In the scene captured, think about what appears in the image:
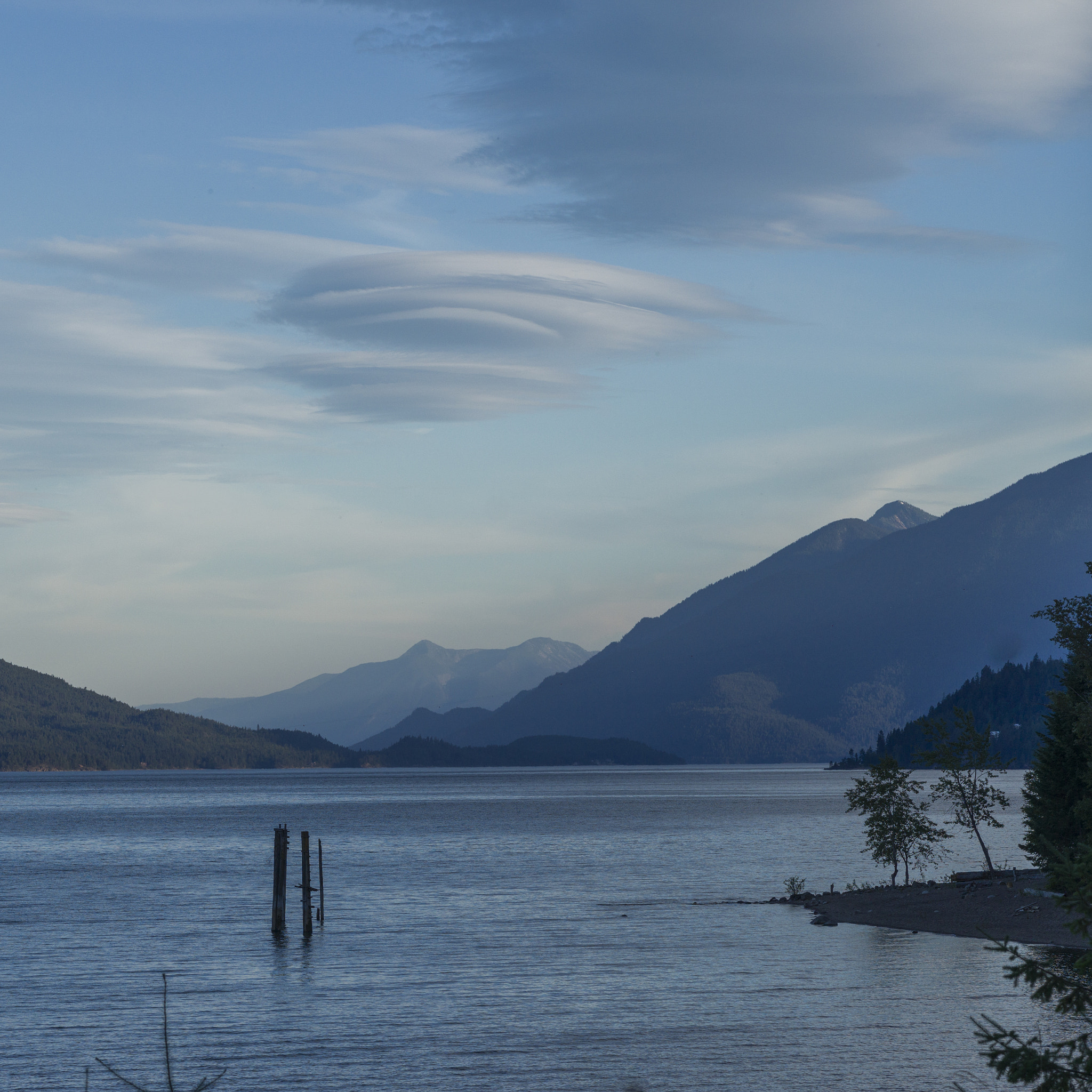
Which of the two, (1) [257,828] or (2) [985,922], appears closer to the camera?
(2) [985,922]

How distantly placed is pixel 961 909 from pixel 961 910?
10.4 inches

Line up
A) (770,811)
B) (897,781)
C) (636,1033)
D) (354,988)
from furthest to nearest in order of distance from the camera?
(770,811) → (897,781) → (354,988) → (636,1033)

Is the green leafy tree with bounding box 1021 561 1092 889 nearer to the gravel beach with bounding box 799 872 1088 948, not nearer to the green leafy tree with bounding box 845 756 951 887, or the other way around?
the gravel beach with bounding box 799 872 1088 948

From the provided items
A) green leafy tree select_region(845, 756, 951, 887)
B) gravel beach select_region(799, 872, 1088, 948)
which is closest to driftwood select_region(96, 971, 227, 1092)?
gravel beach select_region(799, 872, 1088, 948)

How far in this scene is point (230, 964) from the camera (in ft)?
171

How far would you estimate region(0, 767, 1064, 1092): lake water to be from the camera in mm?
34219

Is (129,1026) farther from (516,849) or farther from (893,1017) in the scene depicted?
(516,849)

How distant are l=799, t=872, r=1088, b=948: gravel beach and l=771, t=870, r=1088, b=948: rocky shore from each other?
37 millimetres

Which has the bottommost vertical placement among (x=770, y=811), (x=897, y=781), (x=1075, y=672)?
(x=770, y=811)

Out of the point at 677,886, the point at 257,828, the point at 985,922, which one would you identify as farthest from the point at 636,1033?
the point at 257,828

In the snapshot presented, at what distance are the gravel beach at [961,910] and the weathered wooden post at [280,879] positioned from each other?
2587cm

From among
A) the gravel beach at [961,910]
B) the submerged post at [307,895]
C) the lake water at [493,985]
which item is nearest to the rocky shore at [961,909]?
the gravel beach at [961,910]

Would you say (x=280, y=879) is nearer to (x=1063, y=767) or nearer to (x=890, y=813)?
(x=890, y=813)

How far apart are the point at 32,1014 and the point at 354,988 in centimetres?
1106
